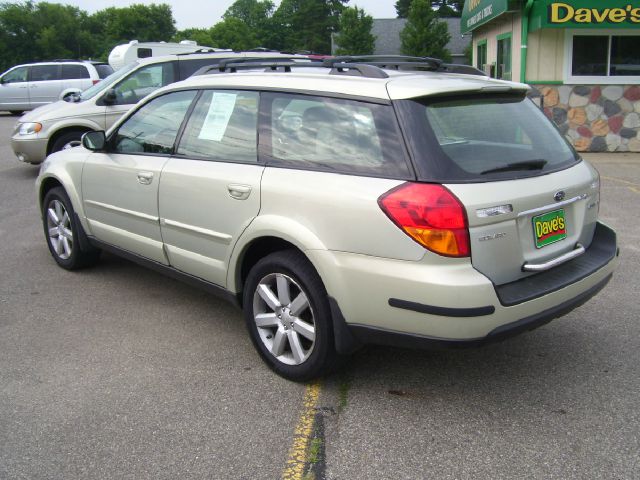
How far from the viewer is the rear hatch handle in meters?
3.25

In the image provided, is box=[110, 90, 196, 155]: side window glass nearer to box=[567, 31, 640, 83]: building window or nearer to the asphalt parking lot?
the asphalt parking lot

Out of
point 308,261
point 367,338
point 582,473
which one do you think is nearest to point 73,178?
point 308,261

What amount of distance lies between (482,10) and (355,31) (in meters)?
28.5

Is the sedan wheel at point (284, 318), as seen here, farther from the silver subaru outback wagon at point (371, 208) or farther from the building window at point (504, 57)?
the building window at point (504, 57)

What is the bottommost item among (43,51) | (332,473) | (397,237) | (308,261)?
(332,473)

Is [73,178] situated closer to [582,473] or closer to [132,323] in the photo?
[132,323]

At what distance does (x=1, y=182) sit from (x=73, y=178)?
6014 millimetres

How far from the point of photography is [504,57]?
13977mm

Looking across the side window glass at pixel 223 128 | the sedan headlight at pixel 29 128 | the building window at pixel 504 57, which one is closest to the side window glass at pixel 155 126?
the side window glass at pixel 223 128

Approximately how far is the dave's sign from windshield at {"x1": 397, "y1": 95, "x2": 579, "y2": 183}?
8.49 meters

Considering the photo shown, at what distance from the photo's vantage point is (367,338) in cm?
329

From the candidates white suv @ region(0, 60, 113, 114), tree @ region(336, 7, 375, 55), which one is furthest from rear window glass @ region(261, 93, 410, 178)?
tree @ region(336, 7, 375, 55)

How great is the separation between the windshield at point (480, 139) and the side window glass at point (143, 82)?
7.02 metres

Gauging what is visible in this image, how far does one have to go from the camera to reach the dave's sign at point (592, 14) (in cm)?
1135
